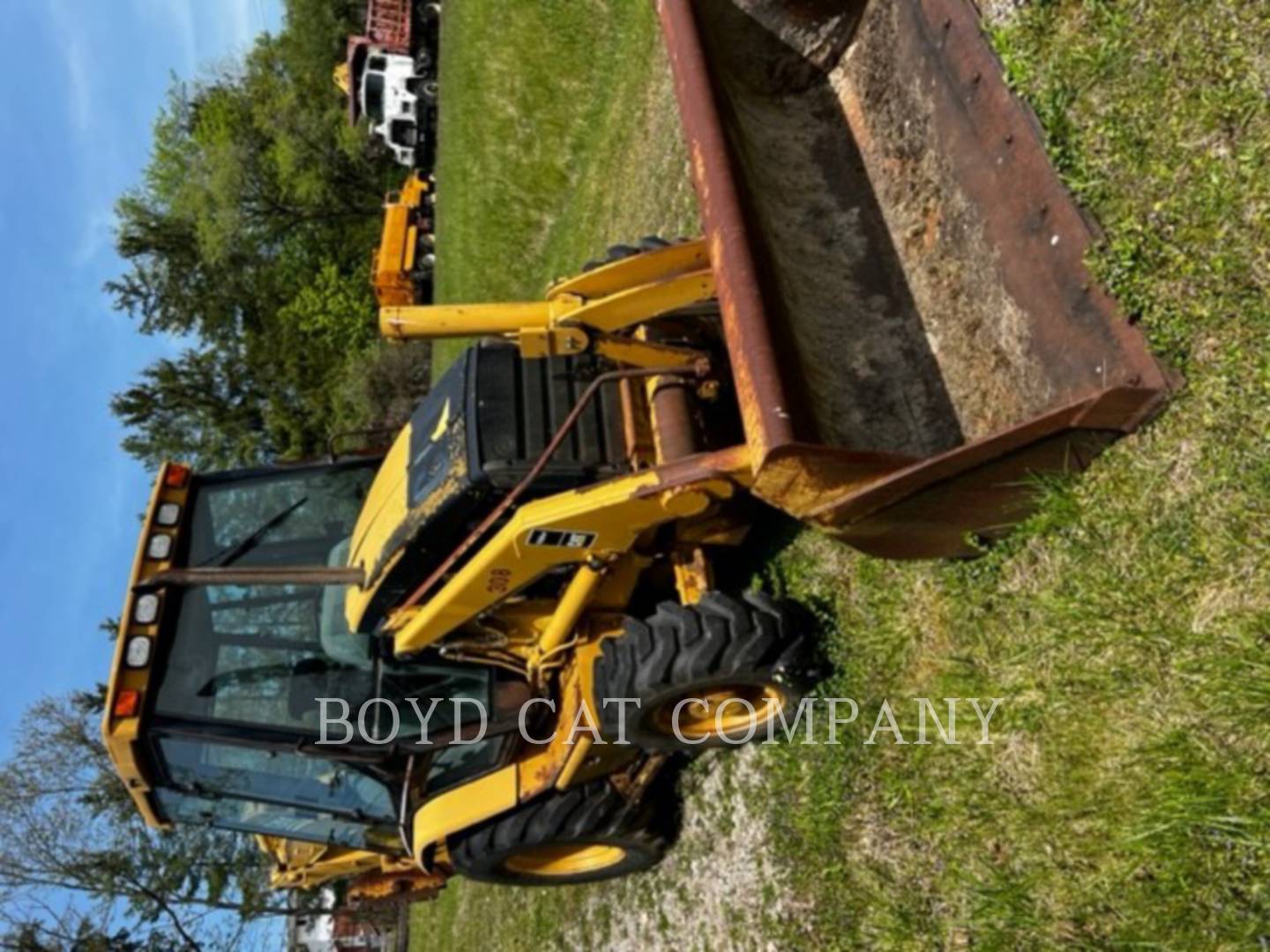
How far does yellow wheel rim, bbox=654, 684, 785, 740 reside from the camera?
4219 millimetres

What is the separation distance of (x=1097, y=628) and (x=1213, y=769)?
53 cm

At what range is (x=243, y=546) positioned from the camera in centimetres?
468

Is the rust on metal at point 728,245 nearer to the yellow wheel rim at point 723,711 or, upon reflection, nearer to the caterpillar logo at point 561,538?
the caterpillar logo at point 561,538

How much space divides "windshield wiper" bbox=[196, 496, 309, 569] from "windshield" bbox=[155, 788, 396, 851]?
3.13 ft

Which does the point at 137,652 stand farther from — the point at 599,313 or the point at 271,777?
the point at 599,313

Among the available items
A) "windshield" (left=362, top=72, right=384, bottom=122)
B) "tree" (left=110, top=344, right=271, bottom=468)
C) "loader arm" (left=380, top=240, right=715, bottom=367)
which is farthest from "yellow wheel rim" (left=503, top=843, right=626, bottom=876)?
"tree" (left=110, top=344, right=271, bottom=468)

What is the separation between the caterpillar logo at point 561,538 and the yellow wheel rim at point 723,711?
0.76m

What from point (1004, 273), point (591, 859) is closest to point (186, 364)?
point (591, 859)

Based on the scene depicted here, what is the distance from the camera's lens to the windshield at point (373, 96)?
2003 cm

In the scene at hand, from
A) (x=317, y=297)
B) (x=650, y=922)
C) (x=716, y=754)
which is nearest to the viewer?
(x=716, y=754)

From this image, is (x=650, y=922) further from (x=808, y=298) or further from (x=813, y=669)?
(x=808, y=298)

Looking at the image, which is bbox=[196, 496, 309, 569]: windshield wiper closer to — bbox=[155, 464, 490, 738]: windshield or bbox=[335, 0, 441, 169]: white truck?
bbox=[155, 464, 490, 738]: windshield

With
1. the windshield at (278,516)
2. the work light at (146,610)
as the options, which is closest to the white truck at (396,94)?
the windshield at (278,516)

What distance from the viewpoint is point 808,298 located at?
382cm
